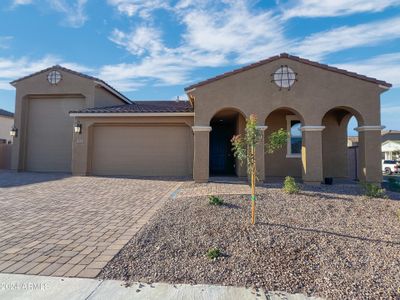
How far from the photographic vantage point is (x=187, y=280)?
141 inches

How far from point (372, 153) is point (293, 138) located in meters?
3.36

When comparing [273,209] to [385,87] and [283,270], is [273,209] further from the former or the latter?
[385,87]

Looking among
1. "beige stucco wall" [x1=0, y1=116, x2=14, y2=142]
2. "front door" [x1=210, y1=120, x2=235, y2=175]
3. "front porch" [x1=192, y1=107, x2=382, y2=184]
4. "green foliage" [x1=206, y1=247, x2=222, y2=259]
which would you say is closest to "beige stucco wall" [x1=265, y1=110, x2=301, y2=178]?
"front porch" [x1=192, y1=107, x2=382, y2=184]

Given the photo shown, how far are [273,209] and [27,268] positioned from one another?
4.89 metres

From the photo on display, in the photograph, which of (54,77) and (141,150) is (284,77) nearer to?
(141,150)

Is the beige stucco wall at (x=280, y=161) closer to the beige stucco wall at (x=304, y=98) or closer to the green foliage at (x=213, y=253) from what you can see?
the beige stucco wall at (x=304, y=98)

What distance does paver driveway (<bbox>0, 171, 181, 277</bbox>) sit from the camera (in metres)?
4.03

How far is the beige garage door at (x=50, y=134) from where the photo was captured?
16.4 m

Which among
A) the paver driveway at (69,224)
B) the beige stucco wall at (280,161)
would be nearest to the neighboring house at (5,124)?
the paver driveway at (69,224)

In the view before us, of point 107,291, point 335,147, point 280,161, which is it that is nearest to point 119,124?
point 280,161

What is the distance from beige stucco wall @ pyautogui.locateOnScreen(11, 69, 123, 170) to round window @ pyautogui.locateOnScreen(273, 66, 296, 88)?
10.7 meters

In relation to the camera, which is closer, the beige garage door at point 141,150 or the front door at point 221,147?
the beige garage door at point 141,150

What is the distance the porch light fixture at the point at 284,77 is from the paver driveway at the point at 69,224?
19.3ft

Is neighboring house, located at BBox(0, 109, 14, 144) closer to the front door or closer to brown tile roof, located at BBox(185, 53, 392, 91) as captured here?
the front door
